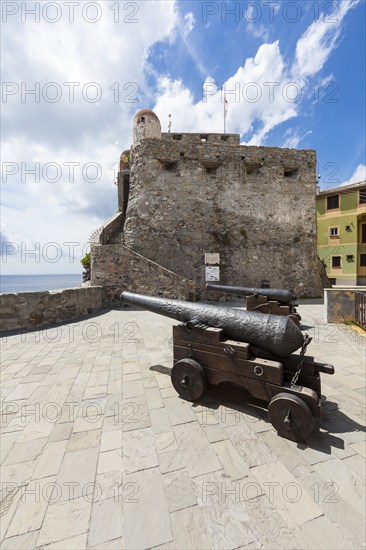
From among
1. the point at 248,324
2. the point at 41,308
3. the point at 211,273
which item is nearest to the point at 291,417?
the point at 248,324

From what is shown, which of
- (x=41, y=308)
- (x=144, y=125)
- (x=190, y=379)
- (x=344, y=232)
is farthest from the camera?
(x=344, y=232)

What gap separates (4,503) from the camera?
1522mm

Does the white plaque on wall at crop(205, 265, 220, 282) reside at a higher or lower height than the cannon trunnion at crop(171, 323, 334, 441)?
higher

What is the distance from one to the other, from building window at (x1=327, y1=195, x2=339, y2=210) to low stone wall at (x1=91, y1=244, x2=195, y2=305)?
1905 cm

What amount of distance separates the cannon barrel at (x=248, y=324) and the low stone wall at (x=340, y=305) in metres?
4.65

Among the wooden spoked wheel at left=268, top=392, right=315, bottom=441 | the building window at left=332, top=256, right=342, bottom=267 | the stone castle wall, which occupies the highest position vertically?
the stone castle wall

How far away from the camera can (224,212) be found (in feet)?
42.5

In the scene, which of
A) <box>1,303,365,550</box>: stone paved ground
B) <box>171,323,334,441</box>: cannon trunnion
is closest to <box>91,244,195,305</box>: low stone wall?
<box>1,303,365,550</box>: stone paved ground

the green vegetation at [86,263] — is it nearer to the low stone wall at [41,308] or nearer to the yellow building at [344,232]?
the low stone wall at [41,308]

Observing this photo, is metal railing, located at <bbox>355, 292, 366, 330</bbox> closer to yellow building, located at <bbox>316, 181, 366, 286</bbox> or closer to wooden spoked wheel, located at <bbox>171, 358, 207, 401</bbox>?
wooden spoked wheel, located at <bbox>171, 358, 207, 401</bbox>

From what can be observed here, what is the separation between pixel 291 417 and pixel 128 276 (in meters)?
7.95

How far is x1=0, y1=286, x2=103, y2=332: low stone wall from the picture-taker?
5.64 meters

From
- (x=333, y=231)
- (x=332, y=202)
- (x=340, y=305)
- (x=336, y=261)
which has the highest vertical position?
(x=332, y=202)

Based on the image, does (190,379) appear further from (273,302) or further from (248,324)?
(273,302)
